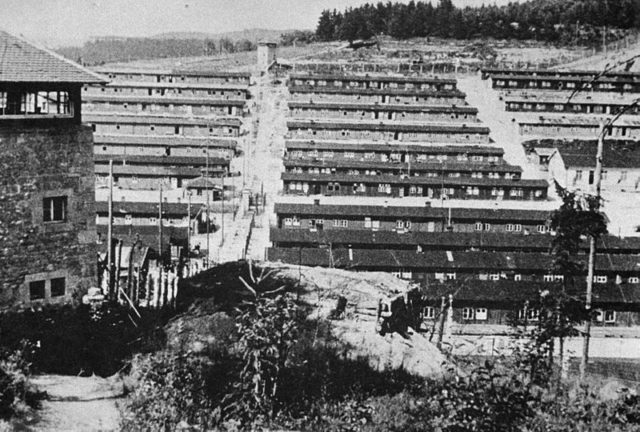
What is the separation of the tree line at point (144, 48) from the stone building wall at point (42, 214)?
322 feet

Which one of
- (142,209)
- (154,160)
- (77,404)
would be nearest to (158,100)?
(154,160)

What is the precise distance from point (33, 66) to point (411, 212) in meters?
26.5

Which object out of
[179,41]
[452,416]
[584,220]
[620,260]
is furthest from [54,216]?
[179,41]

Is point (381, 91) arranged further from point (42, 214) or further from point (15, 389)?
point (15, 389)

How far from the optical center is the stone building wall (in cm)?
1555

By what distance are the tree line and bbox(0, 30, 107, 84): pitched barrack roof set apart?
97.9 meters

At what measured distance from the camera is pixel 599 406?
34.3 ft

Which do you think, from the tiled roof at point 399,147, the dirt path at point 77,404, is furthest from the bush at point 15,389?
the tiled roof at point 399,147

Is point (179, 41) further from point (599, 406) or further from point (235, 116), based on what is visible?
point (599, 406)

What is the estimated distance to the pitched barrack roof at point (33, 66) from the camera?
15.3 metres

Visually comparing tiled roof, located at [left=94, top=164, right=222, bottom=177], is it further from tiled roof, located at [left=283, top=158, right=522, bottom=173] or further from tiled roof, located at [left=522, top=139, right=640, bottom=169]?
tiled roof, located at [left=522, top=139, right=640, bottom=169]

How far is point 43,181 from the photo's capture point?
1603 cm

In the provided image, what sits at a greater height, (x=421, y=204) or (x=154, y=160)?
(x=154, y=160)

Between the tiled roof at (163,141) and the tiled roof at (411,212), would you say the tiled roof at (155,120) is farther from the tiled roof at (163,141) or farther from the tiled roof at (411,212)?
the tiled roof at (411,212)
